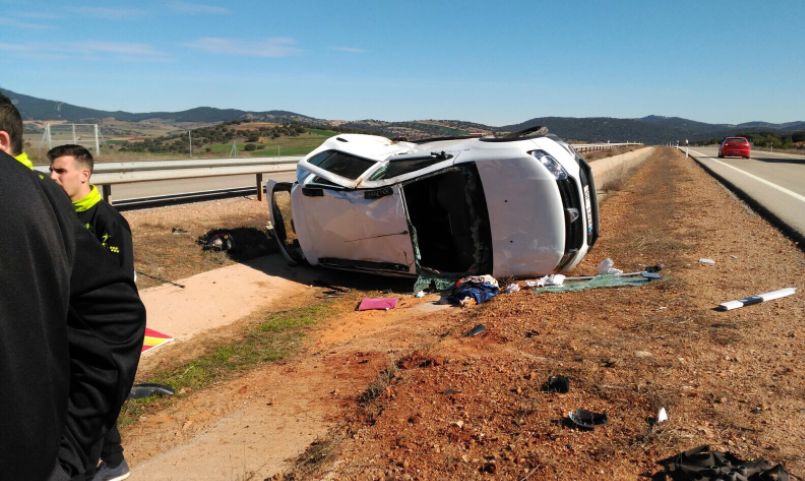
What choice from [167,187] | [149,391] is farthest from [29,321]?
[167,187]

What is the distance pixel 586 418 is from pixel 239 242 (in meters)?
7.66

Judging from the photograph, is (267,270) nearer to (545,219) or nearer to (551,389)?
(545,219)

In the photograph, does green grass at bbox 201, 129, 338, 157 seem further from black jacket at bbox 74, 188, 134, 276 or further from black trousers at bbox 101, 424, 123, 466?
black trousers at bbox 101, 424, 123, 466

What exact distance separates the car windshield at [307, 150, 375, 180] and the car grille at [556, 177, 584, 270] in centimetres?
265

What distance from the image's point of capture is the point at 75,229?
1.49m

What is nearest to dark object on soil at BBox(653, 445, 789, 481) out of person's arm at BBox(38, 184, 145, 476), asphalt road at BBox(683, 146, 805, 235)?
person's arm at BBox(38, 184, 145, 476)

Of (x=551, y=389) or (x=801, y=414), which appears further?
(x=551, y=389)

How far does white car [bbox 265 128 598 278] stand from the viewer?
24.0 ft

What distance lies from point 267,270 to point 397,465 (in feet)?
21.6

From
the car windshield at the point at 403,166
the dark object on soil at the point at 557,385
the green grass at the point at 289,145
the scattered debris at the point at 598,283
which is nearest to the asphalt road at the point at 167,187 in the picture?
the green grass at the point at 289,145

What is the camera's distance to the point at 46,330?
125 centimetres

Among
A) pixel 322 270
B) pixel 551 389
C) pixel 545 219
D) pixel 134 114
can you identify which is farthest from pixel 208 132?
pixel 134 114

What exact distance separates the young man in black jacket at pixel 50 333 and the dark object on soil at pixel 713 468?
2.41m

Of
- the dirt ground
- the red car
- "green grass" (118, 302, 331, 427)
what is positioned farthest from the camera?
the red car
